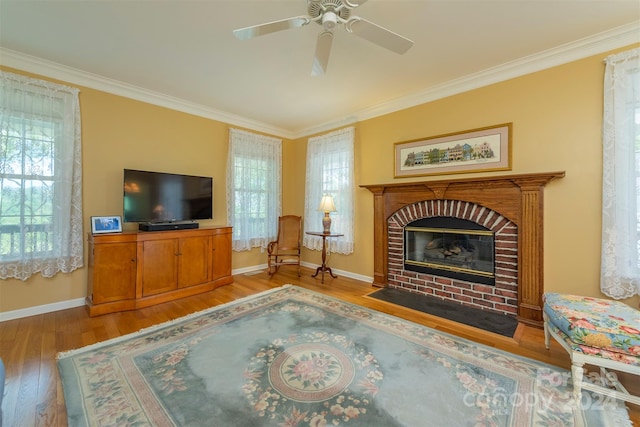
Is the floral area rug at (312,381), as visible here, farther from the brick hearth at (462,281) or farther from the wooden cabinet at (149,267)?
the brick hearth at (462,281)

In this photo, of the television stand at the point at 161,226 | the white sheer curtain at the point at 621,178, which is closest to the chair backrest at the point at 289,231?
the television stand at the point at 161,226

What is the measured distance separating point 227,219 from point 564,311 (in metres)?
4.03

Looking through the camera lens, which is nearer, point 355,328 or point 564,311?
point 564,311

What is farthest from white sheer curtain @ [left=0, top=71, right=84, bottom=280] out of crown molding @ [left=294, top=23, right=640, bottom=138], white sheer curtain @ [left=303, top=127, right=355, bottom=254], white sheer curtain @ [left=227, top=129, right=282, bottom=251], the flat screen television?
crown molding @ [left=294, top=23, right=640, bottom=138]

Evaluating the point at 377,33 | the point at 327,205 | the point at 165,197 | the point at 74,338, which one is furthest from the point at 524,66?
the point at 74,338

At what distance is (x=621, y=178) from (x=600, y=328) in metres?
1.47

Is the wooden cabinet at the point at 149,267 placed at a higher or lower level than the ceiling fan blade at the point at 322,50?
lower

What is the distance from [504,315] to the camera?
2719mm

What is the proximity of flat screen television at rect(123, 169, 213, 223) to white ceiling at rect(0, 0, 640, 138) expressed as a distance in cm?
109

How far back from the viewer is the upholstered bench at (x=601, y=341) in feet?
4.77

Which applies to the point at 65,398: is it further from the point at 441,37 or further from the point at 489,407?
the point at 441,37

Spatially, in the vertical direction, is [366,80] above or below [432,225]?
above

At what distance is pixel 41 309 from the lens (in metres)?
2.75

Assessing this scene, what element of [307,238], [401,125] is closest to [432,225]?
[401,125]
